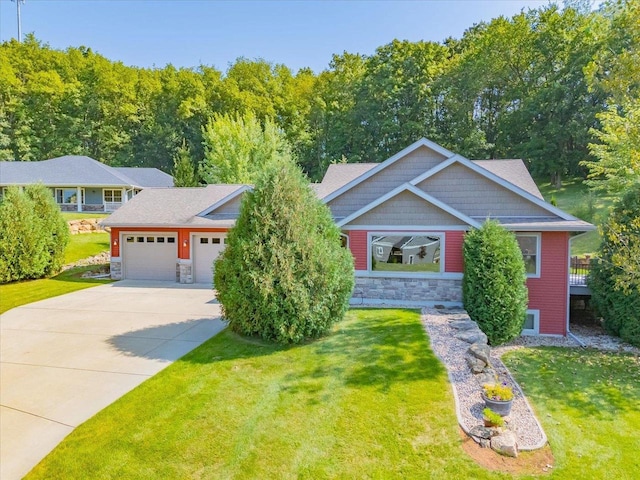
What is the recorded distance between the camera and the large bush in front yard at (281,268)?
7.58 meters

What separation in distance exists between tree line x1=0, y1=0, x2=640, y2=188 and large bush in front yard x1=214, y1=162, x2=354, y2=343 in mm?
21007

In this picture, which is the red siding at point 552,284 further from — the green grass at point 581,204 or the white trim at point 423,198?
the green grass at point 581,204

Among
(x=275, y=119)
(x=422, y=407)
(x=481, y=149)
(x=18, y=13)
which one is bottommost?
(x=422, y=407)

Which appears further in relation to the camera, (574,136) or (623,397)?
(574,136)

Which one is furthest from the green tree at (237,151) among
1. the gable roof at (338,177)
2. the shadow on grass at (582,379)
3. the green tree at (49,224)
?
the shadow on grass at (582,379)

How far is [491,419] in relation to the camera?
5160mm

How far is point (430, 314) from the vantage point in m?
10.4

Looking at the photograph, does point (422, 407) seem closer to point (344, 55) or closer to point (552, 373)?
point (552, 373)

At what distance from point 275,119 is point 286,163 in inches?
1418

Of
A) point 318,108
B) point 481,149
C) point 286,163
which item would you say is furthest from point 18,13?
point 286,163

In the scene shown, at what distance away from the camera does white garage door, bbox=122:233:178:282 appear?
54.4ft

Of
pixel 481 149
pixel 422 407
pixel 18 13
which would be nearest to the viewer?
pixel 422 407

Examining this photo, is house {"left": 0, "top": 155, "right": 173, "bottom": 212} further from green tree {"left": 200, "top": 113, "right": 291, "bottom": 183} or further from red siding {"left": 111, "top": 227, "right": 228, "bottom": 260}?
red siding {"left": 111, "top": 227, "right": 228, "bottom": 260}

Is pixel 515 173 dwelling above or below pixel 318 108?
below
